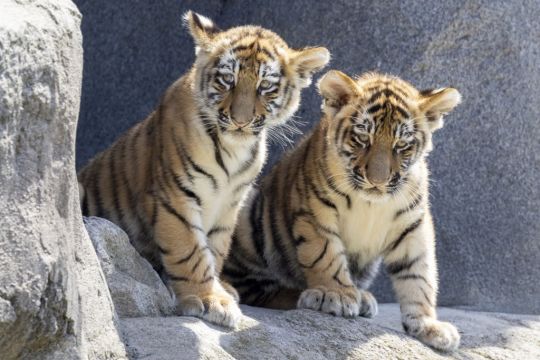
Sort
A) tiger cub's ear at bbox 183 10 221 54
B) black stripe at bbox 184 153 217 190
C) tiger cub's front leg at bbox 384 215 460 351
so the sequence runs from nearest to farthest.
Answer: black stripe at bbox 184 153 217 190 → tiger cub's front leg at bbox 384 215 460 351 → tiger cub's ear at bbox 183 10 221 54

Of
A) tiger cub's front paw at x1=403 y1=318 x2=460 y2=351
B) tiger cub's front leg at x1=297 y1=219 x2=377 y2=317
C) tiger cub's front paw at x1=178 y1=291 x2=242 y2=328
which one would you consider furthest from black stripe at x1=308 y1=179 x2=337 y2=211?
tiger cub's front paw at x1=178 y1=291 x2=242 y2=328

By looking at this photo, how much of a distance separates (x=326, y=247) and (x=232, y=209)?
51 cm

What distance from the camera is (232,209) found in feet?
17.0

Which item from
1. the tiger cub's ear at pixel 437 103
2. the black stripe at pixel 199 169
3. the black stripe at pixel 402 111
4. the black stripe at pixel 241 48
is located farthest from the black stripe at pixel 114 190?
the tiger cub's ear at pixel 437 103

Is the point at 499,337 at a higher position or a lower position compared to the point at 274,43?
lower

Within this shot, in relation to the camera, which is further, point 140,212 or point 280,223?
point 280,223

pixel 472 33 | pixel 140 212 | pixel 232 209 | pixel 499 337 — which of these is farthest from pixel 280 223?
pixel 472 33

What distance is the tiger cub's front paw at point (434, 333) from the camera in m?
4.82

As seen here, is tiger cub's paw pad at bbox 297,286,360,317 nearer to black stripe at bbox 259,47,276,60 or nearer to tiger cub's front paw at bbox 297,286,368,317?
tiger cub's front paw at bbox 297,286,368,317

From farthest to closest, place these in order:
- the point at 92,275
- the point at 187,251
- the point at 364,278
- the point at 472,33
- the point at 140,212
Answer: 1. the point at 472,33
2. the point at 364,278
3. the point at 140,212
4. the point at 187,251
5. the point at 92,275

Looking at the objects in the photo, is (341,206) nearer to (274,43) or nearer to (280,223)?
(280,223)

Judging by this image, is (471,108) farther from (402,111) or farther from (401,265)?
(401,265)

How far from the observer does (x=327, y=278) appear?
5.11 m

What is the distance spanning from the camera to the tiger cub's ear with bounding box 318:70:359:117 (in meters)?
5.21
